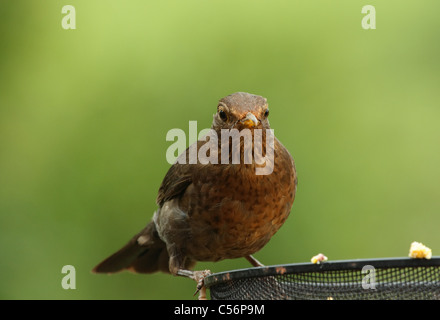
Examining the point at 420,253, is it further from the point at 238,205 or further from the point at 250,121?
the point at 238,205

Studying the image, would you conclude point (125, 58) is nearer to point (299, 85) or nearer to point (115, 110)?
point (115, 110)

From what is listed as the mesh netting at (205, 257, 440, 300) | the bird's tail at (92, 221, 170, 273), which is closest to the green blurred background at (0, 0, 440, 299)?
the bird's tail at (92, 221, 170, 273)

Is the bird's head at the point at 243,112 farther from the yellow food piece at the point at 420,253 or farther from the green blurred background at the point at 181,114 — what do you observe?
the green blurred background at the point at 181,114

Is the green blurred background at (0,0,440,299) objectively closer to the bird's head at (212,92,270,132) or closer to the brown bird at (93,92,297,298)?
the brown bird at (93,92,297,298)

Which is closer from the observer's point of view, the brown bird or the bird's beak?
the bird's beak

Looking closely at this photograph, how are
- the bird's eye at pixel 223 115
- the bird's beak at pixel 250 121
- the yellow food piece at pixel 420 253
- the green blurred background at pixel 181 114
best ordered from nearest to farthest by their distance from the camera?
the yellow food piece at pixel 420 253, the bird's beak at pixel 250 121, the bird's eye at pixel 223 115, the green blurred background at pixel 181 114

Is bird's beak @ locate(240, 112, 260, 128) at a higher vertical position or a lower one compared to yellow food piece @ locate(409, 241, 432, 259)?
higher

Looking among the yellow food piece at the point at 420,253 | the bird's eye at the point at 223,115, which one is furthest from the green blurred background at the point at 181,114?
the yellow food piece at the point at 420,253
